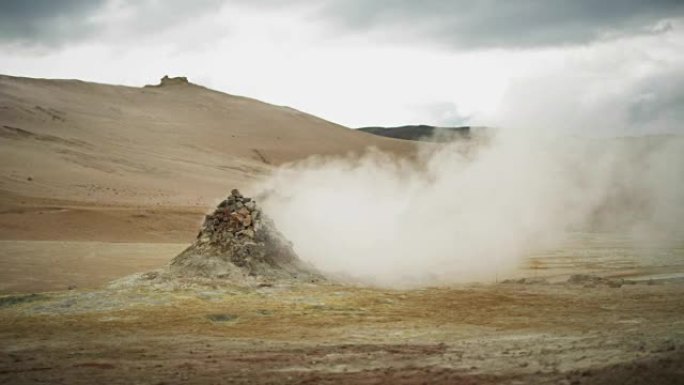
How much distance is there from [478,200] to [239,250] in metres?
20.5

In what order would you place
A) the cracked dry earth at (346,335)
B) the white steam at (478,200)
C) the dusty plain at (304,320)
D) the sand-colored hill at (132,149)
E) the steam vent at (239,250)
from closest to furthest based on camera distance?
the cracked dry earth at (346,335), the dusty plain at (304,320), the steam vent at (239,250), the white steam at (478,200), the sand-colored hill at (132,149)

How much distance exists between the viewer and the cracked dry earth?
12828 mm

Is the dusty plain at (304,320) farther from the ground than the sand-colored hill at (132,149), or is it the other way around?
the sand-colored hill at (132,149)

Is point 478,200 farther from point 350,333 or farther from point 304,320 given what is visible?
point 350,333

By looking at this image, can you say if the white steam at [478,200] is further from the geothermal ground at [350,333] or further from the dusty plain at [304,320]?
the geothermal ground at [350,333]

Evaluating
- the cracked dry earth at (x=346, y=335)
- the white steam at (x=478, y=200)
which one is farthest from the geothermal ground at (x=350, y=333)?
the white steam at (x=478, y=200)

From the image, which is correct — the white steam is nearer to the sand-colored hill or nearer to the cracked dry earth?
the cracked dry earth

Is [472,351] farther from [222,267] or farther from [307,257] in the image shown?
[307,257]

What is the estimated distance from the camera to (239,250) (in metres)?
26.9

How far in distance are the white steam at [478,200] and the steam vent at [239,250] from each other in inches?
218

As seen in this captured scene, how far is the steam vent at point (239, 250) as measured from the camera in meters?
26.2

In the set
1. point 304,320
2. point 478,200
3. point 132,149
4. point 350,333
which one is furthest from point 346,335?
point 132,149

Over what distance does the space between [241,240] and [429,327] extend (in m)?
11.0

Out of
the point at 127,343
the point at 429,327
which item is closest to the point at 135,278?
the point at 127,343
